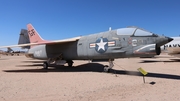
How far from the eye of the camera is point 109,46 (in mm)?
10039

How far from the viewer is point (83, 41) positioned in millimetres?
11844

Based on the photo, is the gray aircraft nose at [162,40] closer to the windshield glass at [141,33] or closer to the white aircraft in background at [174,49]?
the windshield glass at [141,33]

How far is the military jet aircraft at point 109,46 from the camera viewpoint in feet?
27.8

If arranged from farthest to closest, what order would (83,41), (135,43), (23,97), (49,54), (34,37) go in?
(34,37) → (49,54) → (83,41) → (135,43) → (23,97)

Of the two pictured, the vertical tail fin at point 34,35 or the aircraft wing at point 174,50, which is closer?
the vertical tail fin at point 34,35

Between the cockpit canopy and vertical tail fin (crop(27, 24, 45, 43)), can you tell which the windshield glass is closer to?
the cockpit canopy

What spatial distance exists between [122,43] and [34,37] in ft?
38.8

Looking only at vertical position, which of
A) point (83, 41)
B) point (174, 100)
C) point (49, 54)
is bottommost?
point (174, 100)

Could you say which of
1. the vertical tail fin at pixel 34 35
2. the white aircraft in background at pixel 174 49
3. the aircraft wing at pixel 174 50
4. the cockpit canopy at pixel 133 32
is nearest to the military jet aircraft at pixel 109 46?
the cockpit canopy at pixel 133 32

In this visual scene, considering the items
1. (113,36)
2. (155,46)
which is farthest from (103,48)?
(155,46)

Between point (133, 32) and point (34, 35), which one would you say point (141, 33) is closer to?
point (133, 32)

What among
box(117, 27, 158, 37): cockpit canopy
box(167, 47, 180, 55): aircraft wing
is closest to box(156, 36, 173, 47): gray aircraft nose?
box(117, 27, 158, 37): cockpit canopy

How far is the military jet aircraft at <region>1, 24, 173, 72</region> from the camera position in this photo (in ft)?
27.8

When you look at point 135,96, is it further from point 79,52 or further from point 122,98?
point 79,52
